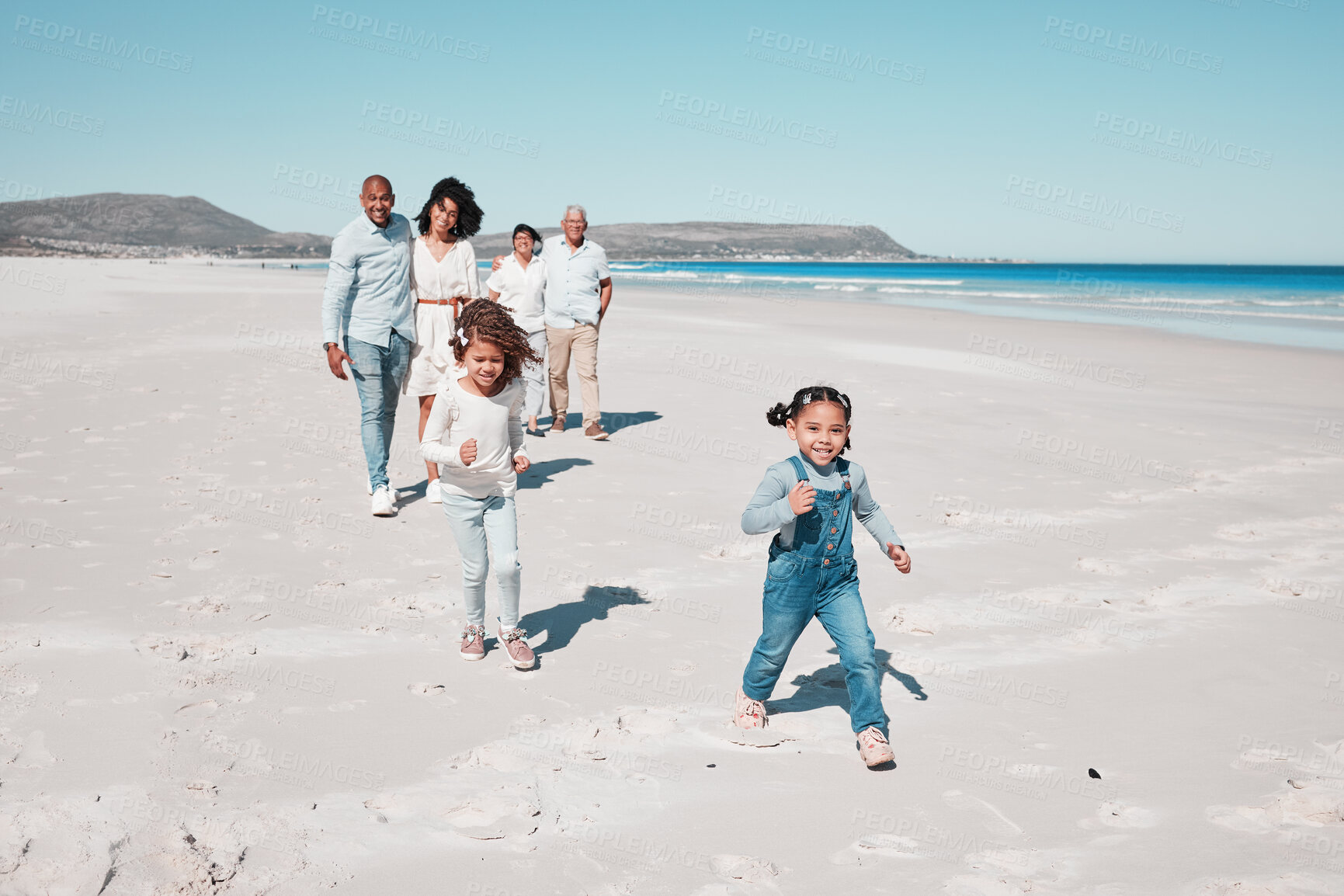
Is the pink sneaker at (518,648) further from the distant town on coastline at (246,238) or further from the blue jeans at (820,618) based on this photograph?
the distant town on coastline at (246,238)

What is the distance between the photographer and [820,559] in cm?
316

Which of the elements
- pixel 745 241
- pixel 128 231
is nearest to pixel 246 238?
pixel 128 231

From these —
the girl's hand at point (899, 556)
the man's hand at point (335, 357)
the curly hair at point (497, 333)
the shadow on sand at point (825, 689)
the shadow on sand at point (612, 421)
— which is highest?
the curly hair at point (497, 333)

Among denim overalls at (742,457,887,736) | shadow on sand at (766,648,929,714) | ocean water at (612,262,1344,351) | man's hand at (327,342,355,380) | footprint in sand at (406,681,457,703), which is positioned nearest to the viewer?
denim overalls at (742,457,887,736)

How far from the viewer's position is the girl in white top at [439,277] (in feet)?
19.7

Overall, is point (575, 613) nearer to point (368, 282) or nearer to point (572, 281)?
point (368, 282)

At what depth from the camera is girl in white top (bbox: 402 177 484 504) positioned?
237 inches

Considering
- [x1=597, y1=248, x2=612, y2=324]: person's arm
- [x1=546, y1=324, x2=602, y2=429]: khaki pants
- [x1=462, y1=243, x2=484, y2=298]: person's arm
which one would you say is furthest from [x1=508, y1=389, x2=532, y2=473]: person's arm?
[x1=597, y1=248, x2=612, y2=324]: person's arm

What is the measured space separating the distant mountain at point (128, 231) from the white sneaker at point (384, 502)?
106 metres

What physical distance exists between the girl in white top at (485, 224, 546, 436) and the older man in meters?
0.18

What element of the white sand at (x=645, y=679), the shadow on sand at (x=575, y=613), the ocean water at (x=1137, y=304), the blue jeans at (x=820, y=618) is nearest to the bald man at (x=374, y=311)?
the white sand at (x=645, y=679)

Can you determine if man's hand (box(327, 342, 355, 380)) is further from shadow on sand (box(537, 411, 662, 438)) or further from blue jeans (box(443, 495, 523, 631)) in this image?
shadow on sand (box(537, 411, 662, 438))

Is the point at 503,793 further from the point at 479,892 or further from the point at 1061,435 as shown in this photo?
the point at 1061,435

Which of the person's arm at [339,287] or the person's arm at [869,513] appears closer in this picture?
the person's arm at [869,513]
